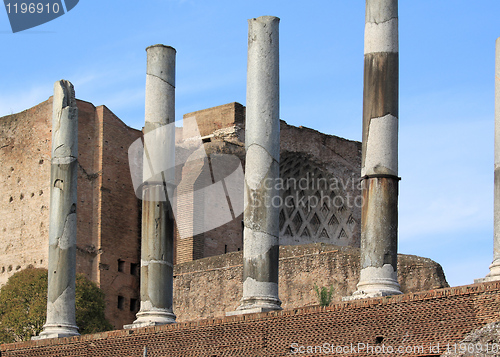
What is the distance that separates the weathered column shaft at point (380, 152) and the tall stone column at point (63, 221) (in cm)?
544

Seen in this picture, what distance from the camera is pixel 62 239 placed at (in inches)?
579

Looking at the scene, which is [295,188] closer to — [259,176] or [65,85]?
[65,85]

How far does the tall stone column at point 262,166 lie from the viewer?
40.3 feet

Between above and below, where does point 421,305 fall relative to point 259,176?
below

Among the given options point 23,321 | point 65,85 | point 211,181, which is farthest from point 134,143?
point 65,85

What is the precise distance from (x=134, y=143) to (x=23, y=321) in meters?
7.51

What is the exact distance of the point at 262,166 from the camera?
1259cm

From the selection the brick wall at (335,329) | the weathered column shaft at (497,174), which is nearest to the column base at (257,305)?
the brick wall at (335,329)

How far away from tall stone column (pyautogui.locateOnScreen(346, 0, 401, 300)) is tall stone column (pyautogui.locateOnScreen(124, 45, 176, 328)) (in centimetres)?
357

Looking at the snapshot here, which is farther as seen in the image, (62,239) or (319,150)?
(319,150)

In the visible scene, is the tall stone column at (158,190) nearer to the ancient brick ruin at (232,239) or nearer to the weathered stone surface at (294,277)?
the ancient brick ruin at (232,239)

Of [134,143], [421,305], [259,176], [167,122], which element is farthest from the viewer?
[134,143]

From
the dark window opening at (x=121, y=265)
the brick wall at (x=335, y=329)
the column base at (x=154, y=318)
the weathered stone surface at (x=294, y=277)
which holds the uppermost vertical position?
the dark window opening at (x=121, y=265)

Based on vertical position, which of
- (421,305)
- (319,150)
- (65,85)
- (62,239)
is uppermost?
(319,150)
